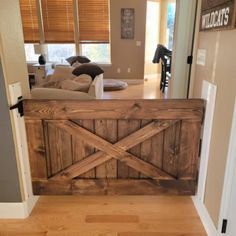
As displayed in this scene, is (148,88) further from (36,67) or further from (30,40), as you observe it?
(30,40)

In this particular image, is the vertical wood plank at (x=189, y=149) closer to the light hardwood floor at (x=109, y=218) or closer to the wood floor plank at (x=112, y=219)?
the light hardwood floor at (x=109, y=218)

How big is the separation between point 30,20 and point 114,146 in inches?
248

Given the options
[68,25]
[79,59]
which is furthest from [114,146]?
[68,25]

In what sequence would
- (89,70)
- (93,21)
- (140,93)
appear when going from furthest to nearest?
(93,21) → (140,93) → (89,70)

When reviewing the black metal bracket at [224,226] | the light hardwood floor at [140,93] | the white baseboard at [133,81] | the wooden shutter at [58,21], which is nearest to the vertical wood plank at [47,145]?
the black metal bracket at [224,226]

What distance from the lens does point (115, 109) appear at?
1.73 m

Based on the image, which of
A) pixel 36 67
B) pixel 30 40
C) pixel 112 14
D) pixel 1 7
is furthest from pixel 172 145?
pixel 30 40

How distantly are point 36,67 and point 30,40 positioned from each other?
4.62 ft

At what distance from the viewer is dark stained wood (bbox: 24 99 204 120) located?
5.62 ft

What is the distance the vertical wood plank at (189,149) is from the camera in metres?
1.77

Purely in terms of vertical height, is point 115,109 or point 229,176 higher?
point 115,109

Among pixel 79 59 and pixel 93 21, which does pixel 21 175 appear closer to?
pixel 79 59

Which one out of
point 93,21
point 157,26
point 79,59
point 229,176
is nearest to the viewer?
point 229,176

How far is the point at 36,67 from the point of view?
19.7 feet
